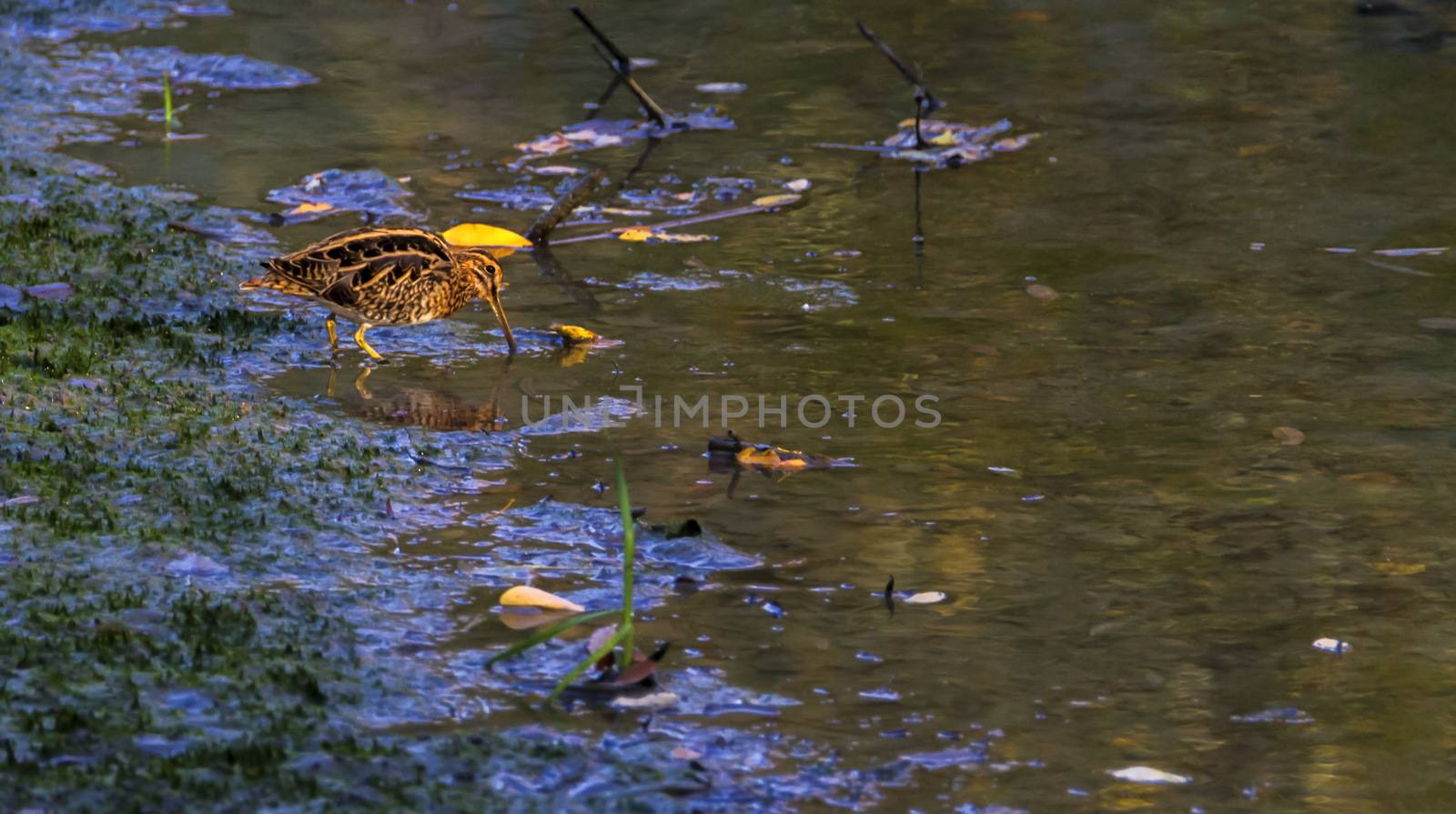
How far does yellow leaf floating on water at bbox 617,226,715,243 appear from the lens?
8172 mm

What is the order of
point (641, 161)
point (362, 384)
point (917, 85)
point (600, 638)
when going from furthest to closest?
point (917, 85), point (641, 161), point (362, 384), point (600, 638)

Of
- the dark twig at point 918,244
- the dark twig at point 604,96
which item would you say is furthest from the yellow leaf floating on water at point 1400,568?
the dark twig at point 604,96

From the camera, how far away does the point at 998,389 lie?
6.30 meters

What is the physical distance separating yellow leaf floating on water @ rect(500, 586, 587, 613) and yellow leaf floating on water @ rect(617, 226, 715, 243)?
12.7ft

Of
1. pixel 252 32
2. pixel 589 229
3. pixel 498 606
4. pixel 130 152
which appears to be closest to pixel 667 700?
pixel 498 606

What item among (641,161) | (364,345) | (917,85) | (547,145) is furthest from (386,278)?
(917,85)

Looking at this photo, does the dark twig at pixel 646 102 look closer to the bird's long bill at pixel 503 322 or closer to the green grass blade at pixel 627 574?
the bird's long bill at pixel 503 322

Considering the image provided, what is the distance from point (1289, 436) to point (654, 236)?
3.44 meters

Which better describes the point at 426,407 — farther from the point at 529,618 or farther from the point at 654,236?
the point at 654,236

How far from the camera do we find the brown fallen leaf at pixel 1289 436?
5.77 meters

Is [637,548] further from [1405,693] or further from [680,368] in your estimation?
[1405,693]

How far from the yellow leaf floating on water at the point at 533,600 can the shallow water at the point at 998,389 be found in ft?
0.34

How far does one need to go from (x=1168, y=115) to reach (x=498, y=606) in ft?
22.6

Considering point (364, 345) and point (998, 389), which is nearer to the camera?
point (998, 389)
